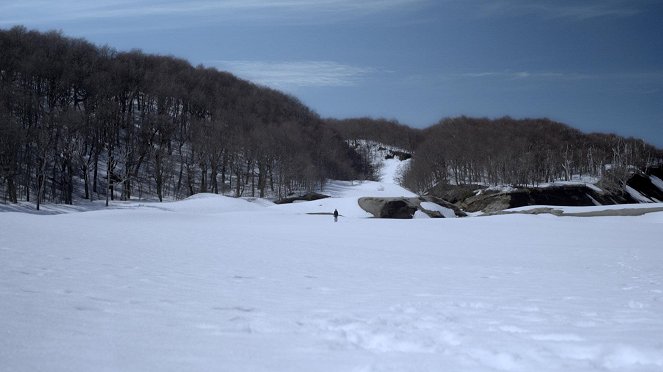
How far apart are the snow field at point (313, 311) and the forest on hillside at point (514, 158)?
63080 millimetres

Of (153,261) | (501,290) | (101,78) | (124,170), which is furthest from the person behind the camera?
(101,78)

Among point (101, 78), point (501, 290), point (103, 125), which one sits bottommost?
point (501, 290)

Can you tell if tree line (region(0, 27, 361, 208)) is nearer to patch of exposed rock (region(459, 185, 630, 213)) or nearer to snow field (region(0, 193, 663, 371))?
patch of exposed rock (region(459, 185, 630, 213))

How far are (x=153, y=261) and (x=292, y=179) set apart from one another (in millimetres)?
60303

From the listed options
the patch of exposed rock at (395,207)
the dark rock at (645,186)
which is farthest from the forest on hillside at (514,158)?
the patch of exposed rock at (395,207)

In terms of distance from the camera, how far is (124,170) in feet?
181

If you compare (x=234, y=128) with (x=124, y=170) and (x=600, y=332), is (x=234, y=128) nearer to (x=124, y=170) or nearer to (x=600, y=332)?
(x=124, y=170)

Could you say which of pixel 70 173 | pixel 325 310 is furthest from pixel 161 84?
pixel 325 310

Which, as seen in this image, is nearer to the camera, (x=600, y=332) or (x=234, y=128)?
(x=600, y=332)

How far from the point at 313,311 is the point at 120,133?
70.0 m

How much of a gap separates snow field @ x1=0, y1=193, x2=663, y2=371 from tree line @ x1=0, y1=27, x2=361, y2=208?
37.5m

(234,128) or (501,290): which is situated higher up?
(234,128)

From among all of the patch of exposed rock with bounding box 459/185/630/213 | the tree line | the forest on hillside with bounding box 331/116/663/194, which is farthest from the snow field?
the forest on hillside with bounding box 331/116/663/194

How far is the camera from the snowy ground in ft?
11.8
